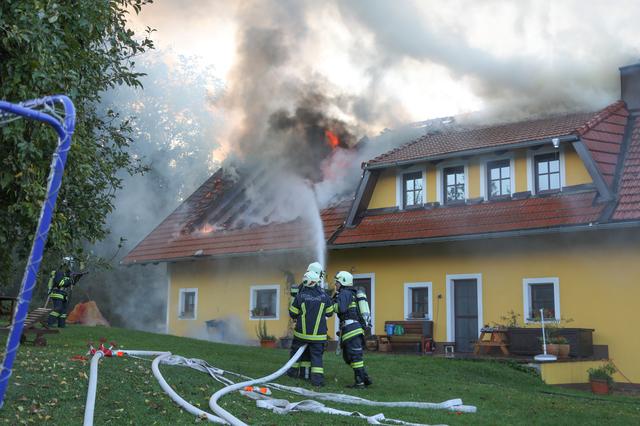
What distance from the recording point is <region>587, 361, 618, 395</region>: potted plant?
1664 cm

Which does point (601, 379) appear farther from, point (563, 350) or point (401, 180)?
point (401, 180)

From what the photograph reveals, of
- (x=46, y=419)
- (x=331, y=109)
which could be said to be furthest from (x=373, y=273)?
(x=46, y=419)

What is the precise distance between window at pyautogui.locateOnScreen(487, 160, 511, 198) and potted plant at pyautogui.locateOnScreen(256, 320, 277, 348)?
26.2ft

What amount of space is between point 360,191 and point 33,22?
583 inches

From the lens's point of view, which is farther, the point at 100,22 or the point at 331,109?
the point at 331,109

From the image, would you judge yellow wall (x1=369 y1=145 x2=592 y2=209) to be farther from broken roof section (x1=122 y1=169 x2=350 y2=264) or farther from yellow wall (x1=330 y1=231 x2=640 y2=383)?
yellow wall (x1=330 y1=231 x2=640 y2=383)

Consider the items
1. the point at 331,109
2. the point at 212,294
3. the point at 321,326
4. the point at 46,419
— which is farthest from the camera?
the point at 212,294

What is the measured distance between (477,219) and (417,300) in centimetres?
318

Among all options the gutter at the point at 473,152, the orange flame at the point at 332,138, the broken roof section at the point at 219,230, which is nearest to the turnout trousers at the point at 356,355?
the gutter at the point at 473,152

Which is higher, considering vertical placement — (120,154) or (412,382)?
(120,154)

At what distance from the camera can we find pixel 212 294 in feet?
88.7

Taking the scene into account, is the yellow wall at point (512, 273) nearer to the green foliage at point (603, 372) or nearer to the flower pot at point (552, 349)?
the green foliage at point (603, 372)

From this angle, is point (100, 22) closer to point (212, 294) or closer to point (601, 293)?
point (601, 293)

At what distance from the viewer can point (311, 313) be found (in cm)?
1284
